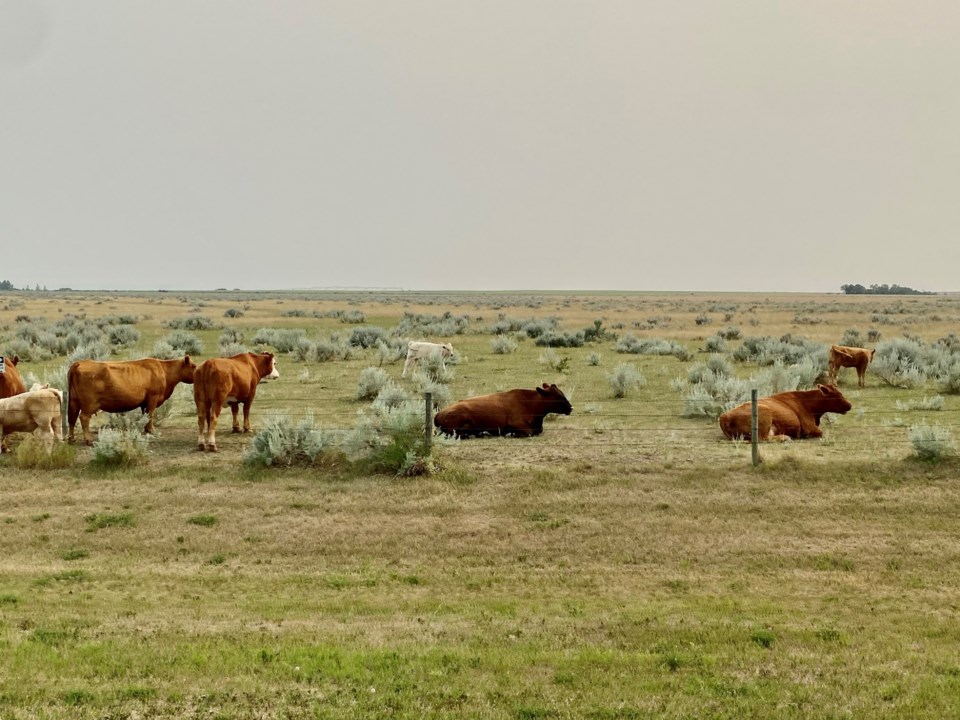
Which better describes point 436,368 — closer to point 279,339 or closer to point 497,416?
point 497,416

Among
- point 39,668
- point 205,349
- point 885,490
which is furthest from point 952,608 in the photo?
point 205,349

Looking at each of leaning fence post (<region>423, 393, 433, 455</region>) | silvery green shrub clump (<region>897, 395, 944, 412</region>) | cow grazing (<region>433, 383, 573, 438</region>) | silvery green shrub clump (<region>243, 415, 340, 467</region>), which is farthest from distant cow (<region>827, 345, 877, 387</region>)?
silvery green shrub clump (<region>243, 415, 340, 467</region>)

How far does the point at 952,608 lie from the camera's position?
27.2 feet

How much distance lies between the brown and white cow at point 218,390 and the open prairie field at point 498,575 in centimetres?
37

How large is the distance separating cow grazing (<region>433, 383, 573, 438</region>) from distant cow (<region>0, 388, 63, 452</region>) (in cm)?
609

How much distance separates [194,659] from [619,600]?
12.7 ft

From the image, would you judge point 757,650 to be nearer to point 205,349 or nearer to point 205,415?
point 205,415

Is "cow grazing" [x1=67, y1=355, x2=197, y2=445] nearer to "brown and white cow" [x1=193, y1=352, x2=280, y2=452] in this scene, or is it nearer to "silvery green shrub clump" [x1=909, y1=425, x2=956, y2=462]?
"brown and white cow" [x1=193, y1=352, x2=280, y2=452]

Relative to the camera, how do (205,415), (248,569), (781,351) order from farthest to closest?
→ (781,351) < (205,415) < (248,569)

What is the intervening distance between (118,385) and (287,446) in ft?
11.0

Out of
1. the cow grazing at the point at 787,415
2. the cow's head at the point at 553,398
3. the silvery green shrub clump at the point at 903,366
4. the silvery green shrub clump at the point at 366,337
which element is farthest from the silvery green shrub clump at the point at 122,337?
the cow grazing at the point at 787,415

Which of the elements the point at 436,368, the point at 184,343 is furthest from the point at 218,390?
the point at 184,343

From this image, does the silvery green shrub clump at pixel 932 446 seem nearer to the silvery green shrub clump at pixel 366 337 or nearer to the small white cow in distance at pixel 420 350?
the small white cow in distance at pixel 420 350

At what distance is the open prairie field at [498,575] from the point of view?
6316mm
